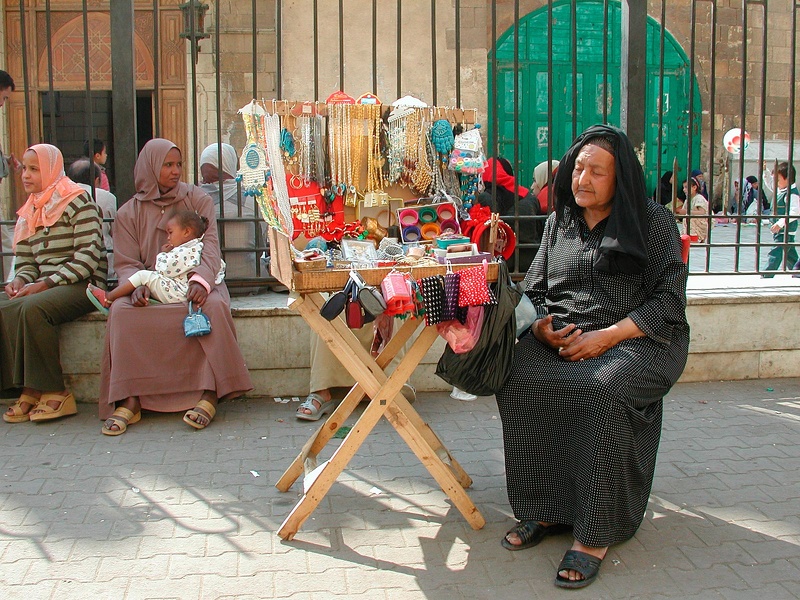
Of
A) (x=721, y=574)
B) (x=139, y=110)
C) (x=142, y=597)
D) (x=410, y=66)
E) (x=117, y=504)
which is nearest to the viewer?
(x=142, y=597)

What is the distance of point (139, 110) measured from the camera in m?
11.6

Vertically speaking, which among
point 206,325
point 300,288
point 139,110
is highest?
point 139,110

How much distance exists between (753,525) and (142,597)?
228cm

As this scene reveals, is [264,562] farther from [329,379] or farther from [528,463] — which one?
[329,379]

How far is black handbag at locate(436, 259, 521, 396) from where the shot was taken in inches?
121

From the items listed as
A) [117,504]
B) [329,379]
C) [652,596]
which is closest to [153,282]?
[329,379]

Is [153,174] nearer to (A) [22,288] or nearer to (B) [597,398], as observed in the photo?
(A) [22,288]

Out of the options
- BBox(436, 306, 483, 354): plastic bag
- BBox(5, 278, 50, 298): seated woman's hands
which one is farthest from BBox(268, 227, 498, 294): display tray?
BBox(5, 278, 50, 298): seated woman's hands

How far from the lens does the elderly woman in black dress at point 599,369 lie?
115 inches

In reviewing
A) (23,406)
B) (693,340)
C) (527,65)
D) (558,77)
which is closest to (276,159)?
(23,406)

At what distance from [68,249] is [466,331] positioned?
272 cm

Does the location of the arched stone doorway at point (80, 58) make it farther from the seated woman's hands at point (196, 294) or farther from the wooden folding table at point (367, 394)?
the wooden folding table at point (367, 394)

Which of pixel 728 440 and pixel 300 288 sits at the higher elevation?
pixel 300 288

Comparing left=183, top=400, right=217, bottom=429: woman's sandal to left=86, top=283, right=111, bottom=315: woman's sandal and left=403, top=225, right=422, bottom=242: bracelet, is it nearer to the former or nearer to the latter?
left=86, top=283, right=111, bottom=315: woman's sandal
